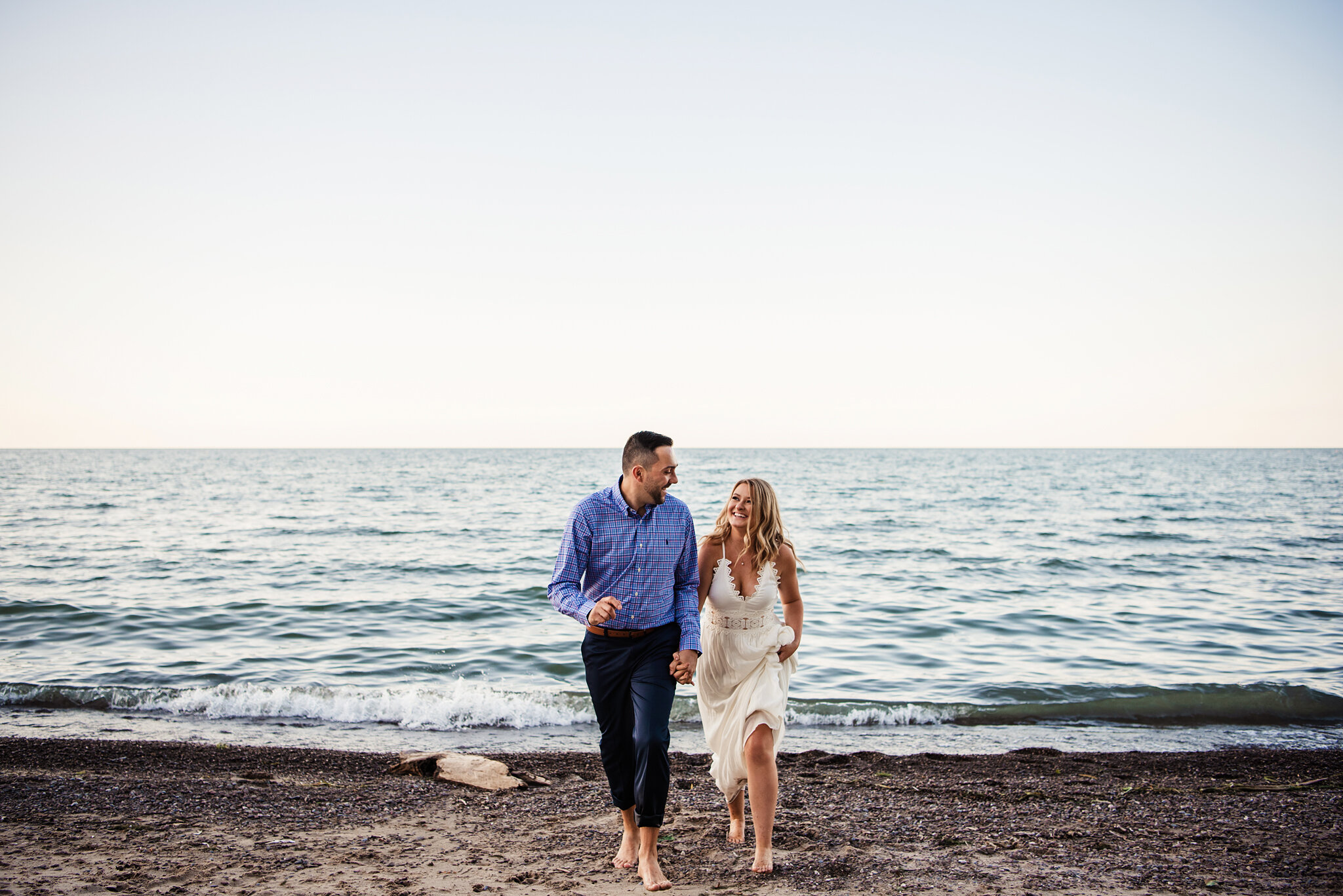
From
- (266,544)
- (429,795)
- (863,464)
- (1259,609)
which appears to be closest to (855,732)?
(429,795)

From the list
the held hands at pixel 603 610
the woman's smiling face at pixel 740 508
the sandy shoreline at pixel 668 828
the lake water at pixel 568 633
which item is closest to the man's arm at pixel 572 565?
the held hands at pixel 603 610

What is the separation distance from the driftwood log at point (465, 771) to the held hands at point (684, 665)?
2.56 meters

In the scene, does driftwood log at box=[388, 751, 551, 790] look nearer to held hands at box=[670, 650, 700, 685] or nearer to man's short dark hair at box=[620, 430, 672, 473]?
held hands at box=[670, 650, 700, 685]

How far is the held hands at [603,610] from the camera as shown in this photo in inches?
147

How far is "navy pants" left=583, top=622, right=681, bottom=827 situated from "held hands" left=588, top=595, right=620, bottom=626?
0.32 m

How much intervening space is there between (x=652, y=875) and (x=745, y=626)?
4.28 feet

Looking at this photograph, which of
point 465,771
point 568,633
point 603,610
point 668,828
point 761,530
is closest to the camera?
point 603,610

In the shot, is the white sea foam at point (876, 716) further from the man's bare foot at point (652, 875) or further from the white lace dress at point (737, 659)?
the man's bare foot at point (652, 875)

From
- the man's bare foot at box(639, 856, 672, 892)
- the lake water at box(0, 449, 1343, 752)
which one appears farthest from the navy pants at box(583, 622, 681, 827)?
the lake water at box(0, 449, 1343, 752)

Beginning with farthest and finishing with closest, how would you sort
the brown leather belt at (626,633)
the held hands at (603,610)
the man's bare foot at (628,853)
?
the man's bare foot at (628,853) → the brown leather belt at (626,633) → the held hands at (603,610)

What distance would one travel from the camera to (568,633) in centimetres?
1223

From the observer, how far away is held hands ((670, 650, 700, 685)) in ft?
13.0

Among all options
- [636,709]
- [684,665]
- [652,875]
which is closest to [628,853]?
[652,875]

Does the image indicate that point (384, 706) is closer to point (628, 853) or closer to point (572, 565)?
point (628, 853)
